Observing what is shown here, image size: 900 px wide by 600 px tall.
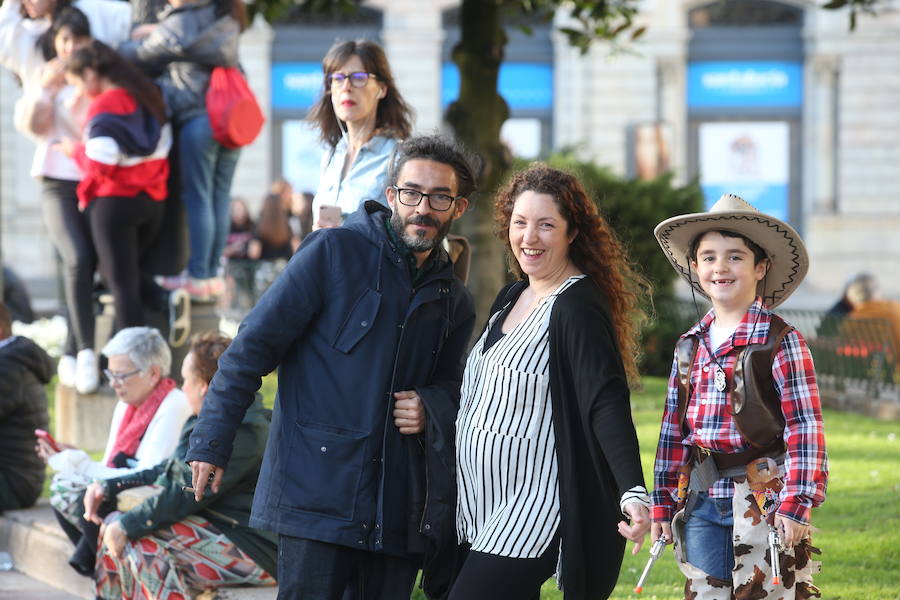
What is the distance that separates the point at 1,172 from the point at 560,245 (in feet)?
88.3

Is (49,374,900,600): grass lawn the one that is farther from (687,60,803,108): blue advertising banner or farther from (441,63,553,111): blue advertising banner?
(687,60,803,108): blue advertising banner

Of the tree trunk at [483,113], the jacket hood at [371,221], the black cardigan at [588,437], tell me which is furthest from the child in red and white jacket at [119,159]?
the black cardigan at [588,437]

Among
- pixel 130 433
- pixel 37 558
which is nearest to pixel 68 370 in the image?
pixel 37 558

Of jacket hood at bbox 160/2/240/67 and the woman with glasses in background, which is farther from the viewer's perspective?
jacket hood at bbox 160/2/240/67

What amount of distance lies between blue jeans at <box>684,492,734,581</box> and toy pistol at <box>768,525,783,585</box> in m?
0.15

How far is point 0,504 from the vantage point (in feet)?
23.6

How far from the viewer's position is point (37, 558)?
6.78 m

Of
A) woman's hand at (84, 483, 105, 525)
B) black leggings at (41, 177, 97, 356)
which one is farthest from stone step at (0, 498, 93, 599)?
black leggings at (41, 177, 97, 356)

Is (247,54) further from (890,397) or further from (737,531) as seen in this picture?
(737,531)

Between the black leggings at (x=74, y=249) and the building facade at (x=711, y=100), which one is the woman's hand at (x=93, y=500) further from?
the building facade at (x=711, y=100)

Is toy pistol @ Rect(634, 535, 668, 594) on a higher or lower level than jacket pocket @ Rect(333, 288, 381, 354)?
lower

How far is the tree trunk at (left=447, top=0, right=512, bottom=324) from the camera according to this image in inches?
450

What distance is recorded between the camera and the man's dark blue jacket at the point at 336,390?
13.1 ft

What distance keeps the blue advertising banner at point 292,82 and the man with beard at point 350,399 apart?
2595 cm
